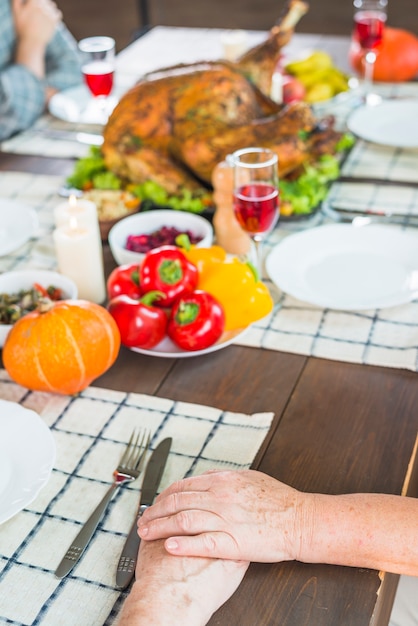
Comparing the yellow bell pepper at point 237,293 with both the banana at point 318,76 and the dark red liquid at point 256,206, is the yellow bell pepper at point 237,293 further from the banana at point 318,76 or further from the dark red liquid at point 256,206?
the banana at point 318,76

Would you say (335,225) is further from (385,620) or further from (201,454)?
(385,620)

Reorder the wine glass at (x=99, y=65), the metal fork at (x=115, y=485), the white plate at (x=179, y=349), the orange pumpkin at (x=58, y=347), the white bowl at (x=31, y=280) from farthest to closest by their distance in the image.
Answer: the wine glass at (x=99, y=65) < the white bowl at (x=31, y=280) < the white plate at (x=179, y=349) < the orange pumpkin at (x=58, y=347) < the metal fork at (x=115, y=485)

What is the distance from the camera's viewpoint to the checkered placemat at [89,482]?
0.87m

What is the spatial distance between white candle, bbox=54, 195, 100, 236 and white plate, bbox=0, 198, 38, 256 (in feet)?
0.59

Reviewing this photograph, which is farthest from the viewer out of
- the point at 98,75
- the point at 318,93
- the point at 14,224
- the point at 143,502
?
the point at 318,93

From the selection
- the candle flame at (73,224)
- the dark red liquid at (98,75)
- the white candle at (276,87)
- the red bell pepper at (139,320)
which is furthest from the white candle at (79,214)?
the white candle at (276,87)

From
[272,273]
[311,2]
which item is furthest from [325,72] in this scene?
[311,2]

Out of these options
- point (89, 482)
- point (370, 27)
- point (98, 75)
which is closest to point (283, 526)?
point (89, 482)

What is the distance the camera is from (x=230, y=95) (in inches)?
69.9

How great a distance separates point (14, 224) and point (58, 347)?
651 mm

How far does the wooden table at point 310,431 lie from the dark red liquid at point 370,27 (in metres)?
1.20

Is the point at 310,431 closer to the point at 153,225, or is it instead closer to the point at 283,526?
the point at 283,526

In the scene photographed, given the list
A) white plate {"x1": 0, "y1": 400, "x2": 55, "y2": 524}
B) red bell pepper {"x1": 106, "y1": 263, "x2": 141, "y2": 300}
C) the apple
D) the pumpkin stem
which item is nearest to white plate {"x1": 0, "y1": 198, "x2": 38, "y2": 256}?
red bell pepper {"x1": 106, "y1": 263, "x2": 141, "y2": 300}

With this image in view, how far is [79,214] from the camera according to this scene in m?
1.46
